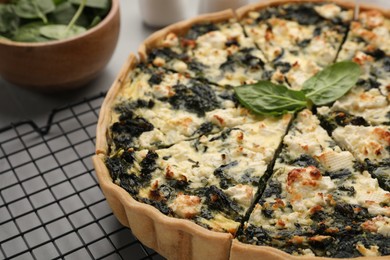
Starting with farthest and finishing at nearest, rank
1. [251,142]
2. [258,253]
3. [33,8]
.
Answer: [33,8] → [251,142] → [258,253]

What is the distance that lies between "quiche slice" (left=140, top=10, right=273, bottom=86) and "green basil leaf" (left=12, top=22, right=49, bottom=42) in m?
0.63

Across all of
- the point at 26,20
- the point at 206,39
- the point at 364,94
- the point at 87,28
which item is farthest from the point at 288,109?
the point at 26,20

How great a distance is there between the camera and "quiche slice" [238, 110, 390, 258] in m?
2.48

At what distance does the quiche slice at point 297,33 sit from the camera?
136 inches

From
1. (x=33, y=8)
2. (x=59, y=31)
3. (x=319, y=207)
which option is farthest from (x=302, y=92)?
(x=33, y=8)

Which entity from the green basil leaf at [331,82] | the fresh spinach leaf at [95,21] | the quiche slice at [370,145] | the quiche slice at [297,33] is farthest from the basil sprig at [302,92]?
the fresh spinach leaf at [95,21]

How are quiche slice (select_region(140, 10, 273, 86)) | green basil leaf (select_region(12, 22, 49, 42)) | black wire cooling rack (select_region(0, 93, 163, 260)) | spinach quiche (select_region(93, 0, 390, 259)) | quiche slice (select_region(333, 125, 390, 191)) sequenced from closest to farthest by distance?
spinach quiche (select_region(93, 0, 390, 259)), quiche slice (select_region(333, 125, 390, 191)), black wire cooling rack (select_region(0, 93, 163, 260)), quiche slice (select_region(140, 10, 273, 86)), green basil leaf (select_region(12, 22, 49, 42))

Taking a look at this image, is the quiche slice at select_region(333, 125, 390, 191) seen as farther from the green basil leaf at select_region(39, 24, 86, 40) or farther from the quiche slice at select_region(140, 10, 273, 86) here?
the green basil leaf at select_region(39, 24, 86, 40)

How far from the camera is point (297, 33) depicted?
3658mm

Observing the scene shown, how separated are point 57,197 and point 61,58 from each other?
844 millimetres

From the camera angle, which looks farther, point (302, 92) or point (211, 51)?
point (211, 51)

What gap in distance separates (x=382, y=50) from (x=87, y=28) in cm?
174

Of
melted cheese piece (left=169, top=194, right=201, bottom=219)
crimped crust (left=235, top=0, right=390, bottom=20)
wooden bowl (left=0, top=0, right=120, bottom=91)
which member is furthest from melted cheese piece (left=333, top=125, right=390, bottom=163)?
wooden bowl (left=0, top=0, right=120, bottom=91)

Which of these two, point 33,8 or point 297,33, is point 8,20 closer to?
point 33,8
